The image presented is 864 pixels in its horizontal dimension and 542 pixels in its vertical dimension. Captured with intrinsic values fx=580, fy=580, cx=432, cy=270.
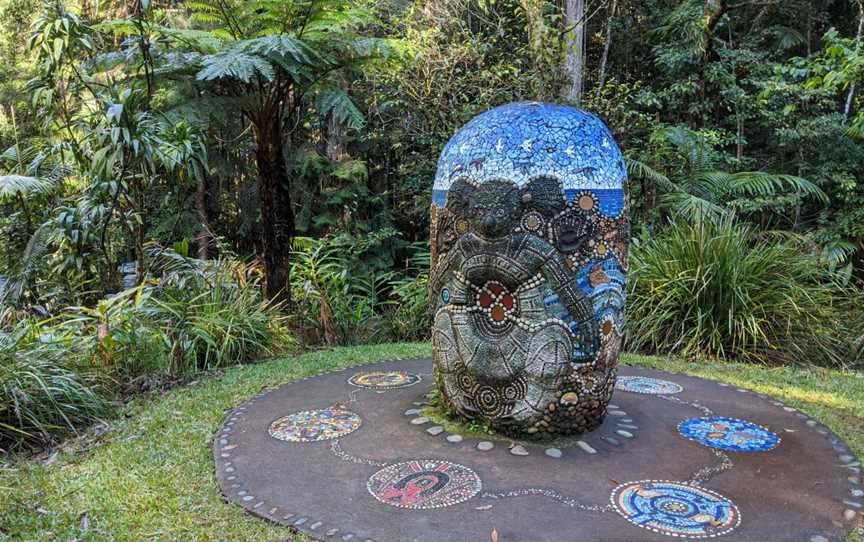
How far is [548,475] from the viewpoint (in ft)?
10.4

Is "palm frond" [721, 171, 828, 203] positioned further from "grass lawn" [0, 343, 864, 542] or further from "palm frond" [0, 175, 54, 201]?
"palm frond" [0, 175, 54, 201]

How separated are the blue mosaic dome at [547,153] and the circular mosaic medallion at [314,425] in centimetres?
179

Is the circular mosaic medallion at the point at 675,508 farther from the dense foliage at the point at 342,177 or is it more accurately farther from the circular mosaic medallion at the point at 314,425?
the dense foliage at the point at 342,177

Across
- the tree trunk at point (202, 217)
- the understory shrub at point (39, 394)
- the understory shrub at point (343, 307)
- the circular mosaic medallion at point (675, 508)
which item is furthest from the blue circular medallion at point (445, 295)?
the tree trunk at point (202, 217)

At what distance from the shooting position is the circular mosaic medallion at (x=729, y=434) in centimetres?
361

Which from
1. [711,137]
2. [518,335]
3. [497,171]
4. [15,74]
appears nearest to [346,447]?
[518,335]

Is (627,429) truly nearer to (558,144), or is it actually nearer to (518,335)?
(518,335)

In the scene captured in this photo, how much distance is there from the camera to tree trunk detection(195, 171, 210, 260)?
999 centimetres

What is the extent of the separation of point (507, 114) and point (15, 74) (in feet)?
46.0

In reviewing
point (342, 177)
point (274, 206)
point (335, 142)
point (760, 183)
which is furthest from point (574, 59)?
point (274, 206)

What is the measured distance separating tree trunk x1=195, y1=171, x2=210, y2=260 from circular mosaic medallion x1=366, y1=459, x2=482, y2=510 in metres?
7.75

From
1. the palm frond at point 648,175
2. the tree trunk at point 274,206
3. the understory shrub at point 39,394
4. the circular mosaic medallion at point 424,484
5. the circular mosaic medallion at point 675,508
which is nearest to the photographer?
the circular mosaic medallion at point 675,508

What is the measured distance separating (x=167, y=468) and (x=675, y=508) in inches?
Result: 110

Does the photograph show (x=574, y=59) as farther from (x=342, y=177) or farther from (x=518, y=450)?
(x=518, y=450)
